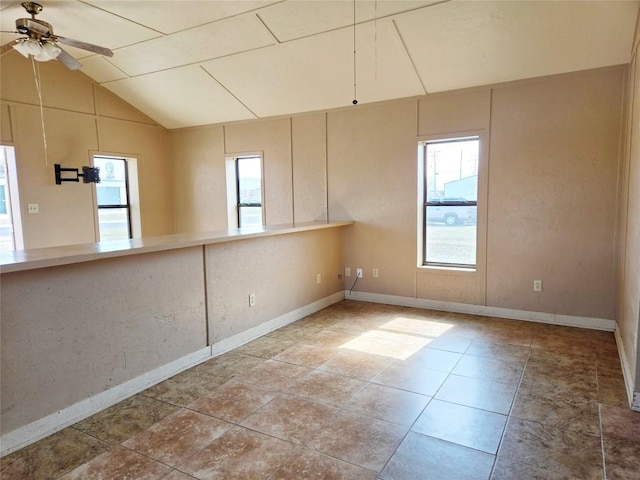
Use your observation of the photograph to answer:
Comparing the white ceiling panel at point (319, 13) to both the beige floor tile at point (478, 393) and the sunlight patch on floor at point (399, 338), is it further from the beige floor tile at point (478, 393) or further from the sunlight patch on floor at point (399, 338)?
the beige floor tile at point (478, 393)

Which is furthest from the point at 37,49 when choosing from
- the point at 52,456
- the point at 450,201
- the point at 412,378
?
the point at 450,201

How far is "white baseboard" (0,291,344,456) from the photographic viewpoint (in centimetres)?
220

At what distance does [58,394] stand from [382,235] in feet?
12.0

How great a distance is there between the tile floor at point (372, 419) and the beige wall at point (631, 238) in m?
0.29

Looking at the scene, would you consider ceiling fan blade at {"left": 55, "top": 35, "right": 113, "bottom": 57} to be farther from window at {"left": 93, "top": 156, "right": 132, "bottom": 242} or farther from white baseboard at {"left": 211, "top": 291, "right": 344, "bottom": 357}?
white baseboard at {"left": 211, "top": 291, "right": 344, "bottom": 357}

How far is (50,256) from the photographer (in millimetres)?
2320

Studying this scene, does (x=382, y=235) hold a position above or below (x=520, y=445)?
above

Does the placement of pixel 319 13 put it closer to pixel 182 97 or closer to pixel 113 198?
pixel 182 97

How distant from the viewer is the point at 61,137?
207 inches

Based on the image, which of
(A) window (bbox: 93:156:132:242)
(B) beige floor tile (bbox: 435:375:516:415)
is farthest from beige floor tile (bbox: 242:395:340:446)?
(A) window (bbox: 93:156:132:242)

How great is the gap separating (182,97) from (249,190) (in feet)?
5.14

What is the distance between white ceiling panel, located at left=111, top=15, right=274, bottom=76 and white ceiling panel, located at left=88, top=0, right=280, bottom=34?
116mm

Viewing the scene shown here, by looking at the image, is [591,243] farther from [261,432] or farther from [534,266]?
[261,432]

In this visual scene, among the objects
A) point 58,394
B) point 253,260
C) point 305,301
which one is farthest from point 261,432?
point 305,301
